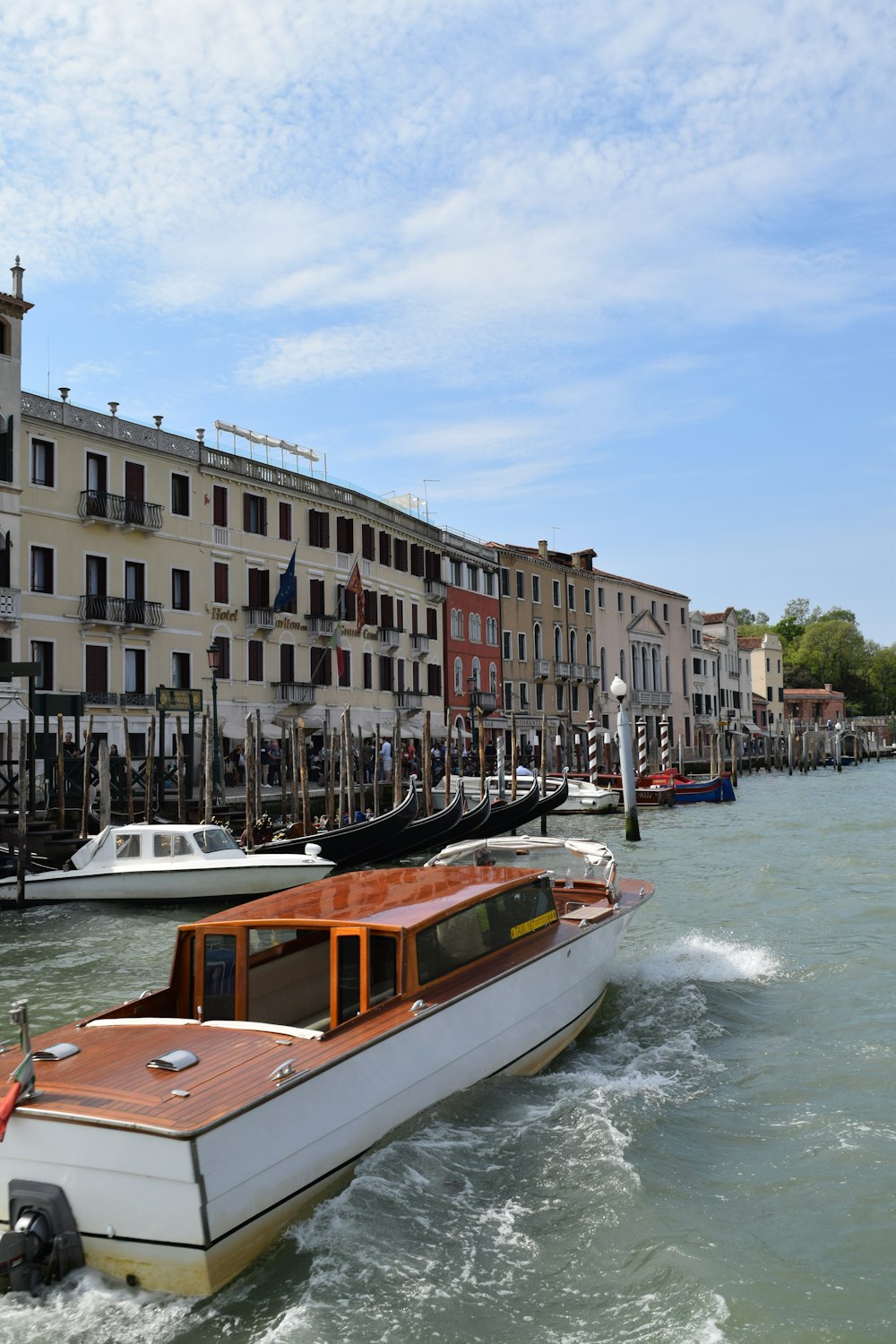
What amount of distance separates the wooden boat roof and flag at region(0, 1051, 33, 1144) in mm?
1620

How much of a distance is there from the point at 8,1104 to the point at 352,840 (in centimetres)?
1394

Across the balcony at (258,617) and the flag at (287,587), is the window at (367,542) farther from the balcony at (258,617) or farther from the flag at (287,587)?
the flag at (287,587)

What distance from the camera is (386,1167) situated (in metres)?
5.56

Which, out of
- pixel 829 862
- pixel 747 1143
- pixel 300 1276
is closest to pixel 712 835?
pixel 829 862

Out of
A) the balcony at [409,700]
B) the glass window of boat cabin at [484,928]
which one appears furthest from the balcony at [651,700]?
the glass window of boat cabin at [484,928]

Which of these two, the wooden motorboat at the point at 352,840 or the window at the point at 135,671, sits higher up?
the window at the point at 135,671

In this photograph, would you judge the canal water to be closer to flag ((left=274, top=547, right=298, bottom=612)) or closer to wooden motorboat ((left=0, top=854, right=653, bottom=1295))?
wooden motorboat ((left=0, top=854, right=653, bottom=1295))

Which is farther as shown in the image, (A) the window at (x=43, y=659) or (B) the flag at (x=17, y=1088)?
(A) the window at (x=43, y=659)

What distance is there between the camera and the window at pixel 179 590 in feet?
89.3

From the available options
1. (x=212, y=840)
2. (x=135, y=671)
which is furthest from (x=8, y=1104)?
(x=135, y=671)

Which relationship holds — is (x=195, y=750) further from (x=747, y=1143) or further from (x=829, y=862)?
(x=747, y=1143)

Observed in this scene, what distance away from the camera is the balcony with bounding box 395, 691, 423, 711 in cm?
3497

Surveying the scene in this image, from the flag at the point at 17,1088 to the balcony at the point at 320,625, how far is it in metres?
26.4

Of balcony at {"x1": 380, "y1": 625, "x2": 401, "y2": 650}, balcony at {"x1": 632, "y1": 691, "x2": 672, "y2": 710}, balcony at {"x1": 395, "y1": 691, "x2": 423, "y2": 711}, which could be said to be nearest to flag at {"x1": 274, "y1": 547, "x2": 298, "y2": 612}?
balcony at {"x1": 380, "y1": 625, "x2": 401, "y2": 650}
